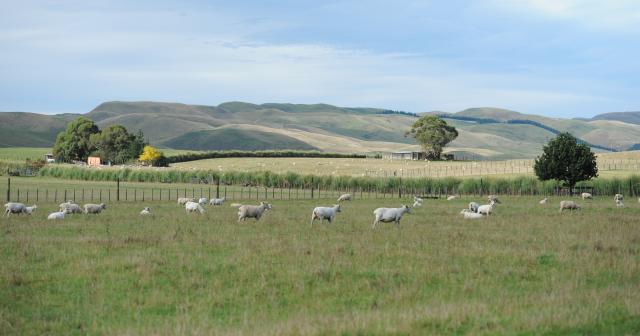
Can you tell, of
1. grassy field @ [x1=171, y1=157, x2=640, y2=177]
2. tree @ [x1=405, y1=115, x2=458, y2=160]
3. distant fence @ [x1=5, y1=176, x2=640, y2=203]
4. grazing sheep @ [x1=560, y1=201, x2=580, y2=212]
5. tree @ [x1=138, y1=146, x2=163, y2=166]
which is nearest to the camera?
grazing sheep @ [x1=560, y1=201, x2=580, y2=212]

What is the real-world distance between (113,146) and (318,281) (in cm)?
13137

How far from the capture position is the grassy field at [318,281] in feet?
45.5

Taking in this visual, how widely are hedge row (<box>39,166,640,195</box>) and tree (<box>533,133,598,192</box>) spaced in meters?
2.22

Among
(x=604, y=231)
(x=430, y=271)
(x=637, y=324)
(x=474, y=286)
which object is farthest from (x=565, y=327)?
(x=604, y=231)

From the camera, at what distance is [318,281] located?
18141 mm

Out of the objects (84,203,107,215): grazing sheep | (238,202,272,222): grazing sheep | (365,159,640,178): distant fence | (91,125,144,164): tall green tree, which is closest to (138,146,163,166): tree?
(91,125,144,164): tall green tree

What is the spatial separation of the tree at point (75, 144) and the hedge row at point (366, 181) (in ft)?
113

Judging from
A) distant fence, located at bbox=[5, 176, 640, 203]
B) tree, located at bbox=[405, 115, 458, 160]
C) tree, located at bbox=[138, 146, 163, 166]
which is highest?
tree, located at bbox=[405, 115, 458, 160]

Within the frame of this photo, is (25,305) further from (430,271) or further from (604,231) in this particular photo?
(604,231)

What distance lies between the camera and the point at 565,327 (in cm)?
1343

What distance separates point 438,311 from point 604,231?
17.7m

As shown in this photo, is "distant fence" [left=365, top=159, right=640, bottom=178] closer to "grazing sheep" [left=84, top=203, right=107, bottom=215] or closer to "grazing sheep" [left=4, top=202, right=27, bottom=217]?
"grazing sheep" [left=84, top=203, right=107, bottom=215]

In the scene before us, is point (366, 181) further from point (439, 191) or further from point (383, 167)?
point (383, 167)

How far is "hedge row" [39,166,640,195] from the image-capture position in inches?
2908
